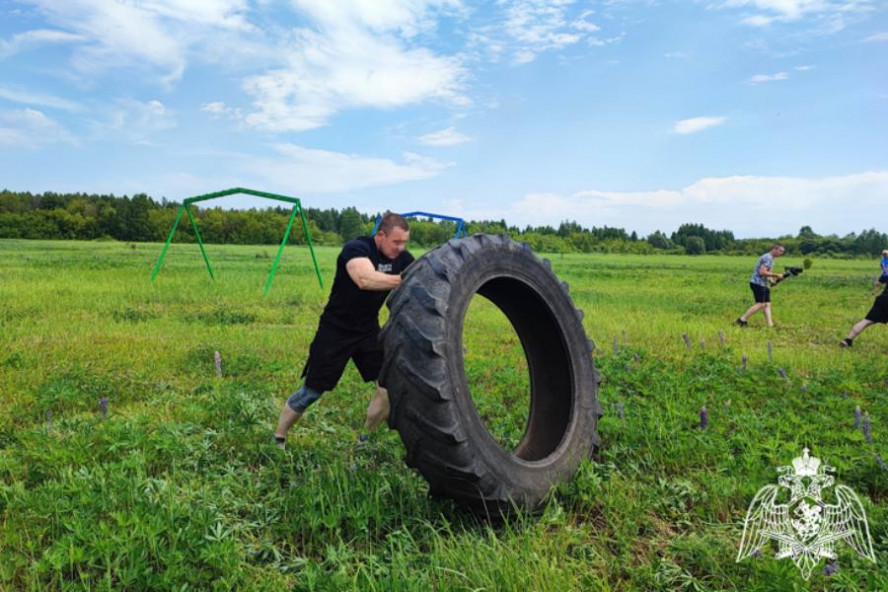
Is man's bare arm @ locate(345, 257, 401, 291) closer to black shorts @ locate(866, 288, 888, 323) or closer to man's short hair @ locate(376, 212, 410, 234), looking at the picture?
man's short hair @ locate(376, 212, 410, 234)

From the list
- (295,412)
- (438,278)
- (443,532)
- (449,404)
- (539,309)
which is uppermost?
(438,278)

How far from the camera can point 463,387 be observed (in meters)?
3.65

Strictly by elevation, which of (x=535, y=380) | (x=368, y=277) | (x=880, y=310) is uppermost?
(x=368, y=277)

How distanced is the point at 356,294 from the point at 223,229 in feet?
190

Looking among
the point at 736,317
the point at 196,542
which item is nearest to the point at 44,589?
the point at 196,542

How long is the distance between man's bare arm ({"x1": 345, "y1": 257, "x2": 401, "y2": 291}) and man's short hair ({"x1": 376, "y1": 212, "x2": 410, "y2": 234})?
0.30m

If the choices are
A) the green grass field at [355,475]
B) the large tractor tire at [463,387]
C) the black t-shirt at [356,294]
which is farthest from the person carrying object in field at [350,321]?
the large tractor tire at [463,387]

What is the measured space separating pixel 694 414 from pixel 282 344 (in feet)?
20.5

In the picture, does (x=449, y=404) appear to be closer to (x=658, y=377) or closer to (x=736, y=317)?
(x=658, y=377)

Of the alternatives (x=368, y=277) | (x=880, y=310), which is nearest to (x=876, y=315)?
(x=880, y=310)

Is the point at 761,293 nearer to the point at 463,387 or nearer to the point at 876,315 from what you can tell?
the point at 876,315

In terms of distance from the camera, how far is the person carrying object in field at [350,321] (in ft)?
15.5

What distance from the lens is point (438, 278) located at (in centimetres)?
376
